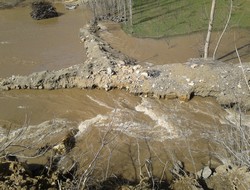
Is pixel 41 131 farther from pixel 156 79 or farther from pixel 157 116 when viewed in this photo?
pixel 156 79

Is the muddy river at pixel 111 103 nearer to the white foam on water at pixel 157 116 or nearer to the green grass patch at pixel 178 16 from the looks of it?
the white foam on water at pixel 157 116

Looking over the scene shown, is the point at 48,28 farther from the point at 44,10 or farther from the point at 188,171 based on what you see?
the point at 188,171

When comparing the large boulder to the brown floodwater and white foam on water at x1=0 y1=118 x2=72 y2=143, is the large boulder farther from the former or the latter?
white foam on water at x1=0 y1=118 x2=72 y2=143

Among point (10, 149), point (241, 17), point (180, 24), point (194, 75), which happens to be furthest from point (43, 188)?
point (241, 17)

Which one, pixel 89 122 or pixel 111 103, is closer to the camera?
pixel 89 122

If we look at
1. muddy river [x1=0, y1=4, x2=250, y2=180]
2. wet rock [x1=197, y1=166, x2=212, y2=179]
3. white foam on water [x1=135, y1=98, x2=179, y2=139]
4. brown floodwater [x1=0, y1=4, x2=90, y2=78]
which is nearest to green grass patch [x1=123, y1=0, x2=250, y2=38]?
muddy river [x1=0, y1=4, x2=250, y2=180]

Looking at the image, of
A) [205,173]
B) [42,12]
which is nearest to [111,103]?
[205,173]
